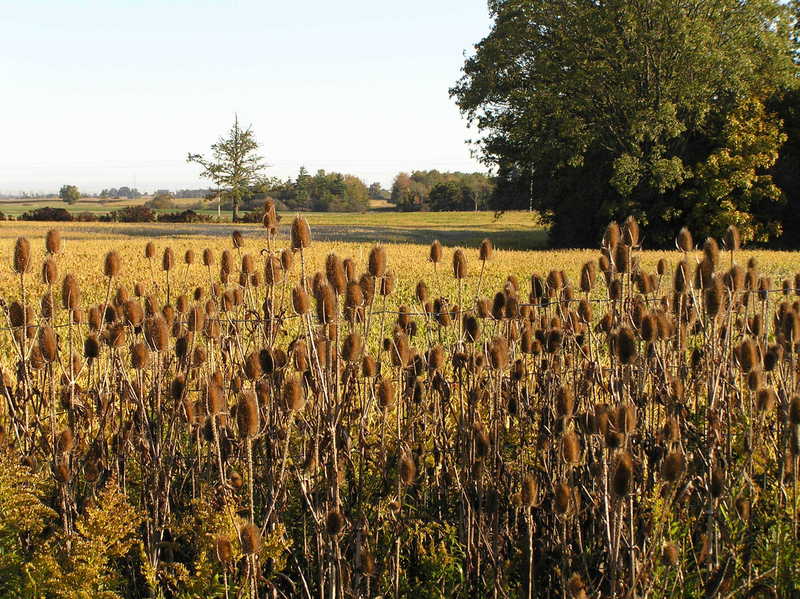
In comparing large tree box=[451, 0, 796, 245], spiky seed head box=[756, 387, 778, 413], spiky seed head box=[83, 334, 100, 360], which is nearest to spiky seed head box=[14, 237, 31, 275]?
spiky seed head box=[83, 334, 100, 360]

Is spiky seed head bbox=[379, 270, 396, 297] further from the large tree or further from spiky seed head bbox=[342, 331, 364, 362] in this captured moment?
the large tree

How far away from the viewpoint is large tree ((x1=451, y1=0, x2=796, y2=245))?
26.3 m

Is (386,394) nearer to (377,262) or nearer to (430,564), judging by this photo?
(377,262)

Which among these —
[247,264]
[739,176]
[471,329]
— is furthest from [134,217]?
[471,329]

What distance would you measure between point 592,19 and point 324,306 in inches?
1094

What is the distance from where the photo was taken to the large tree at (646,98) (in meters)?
26.3

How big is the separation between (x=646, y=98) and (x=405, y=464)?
2802cm

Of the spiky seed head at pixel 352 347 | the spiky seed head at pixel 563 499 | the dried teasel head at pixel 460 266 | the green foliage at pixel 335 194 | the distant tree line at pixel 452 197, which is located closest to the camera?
the spiky seed head at pixel 563 499

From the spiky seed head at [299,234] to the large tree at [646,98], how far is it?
24014mm

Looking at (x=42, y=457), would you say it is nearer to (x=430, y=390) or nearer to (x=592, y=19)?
(x=430, y=390)

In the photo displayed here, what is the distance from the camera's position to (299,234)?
239 cm

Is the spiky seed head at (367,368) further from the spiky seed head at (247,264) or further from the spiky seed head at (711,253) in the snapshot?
the spiky seed head at (711,253)

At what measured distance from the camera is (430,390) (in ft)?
10.5

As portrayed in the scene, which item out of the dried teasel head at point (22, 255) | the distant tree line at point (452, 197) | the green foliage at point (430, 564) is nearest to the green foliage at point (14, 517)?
the dried teasel head at point (22, 255)
